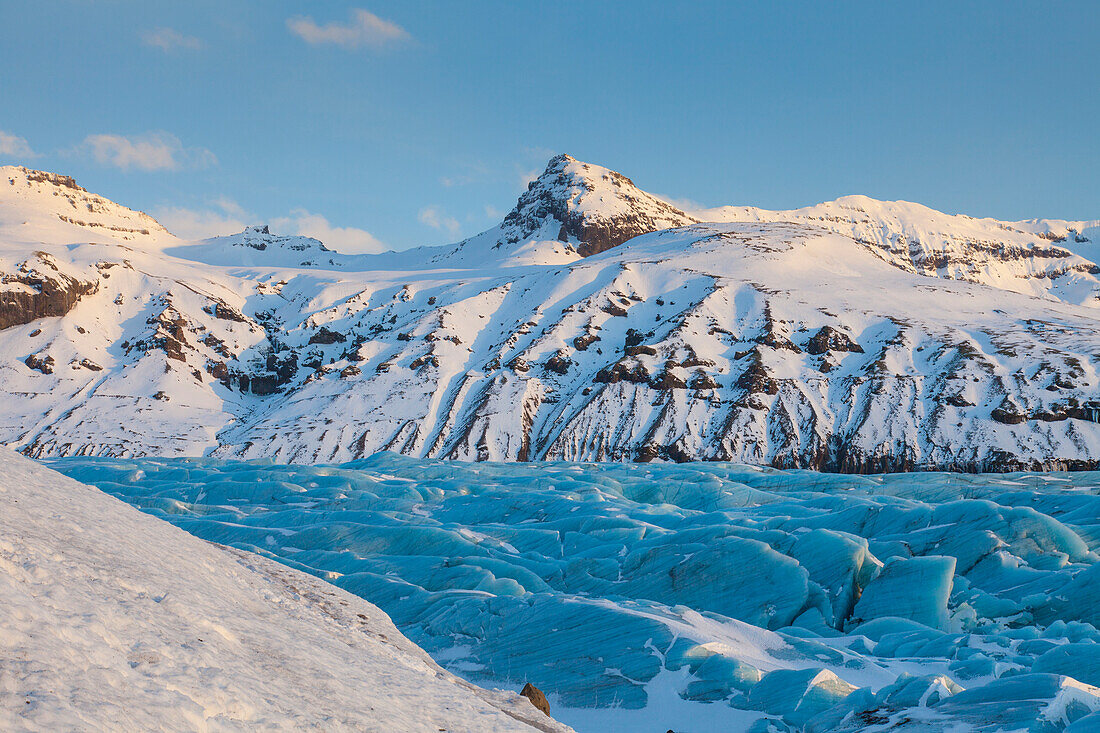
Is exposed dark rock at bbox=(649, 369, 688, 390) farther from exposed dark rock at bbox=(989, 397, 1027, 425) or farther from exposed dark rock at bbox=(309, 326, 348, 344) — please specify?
exposed dark rock at bbox=(309, 326, 348, 344)

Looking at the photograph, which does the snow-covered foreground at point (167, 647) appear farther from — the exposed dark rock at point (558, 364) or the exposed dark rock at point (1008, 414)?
the exposed dark rock at point (558, 364)

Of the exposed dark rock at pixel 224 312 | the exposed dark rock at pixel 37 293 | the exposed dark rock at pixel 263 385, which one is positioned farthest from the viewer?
the exposed dark rock at pixel 224 312

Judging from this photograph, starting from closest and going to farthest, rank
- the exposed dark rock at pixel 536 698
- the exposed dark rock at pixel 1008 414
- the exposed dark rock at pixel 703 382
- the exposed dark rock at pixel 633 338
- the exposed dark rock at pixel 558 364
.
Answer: the exposed dark rock at pixel 536 698
the exposed dark rock at pixel 1008 414
the exposed dark rock at pixel 703 382
the exposed dark rock at pixel 558 364
the exposed dark rock at pixel 633 338

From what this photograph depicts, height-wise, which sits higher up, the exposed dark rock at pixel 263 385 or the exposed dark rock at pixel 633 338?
the exposed dark rock at pixel 633 338

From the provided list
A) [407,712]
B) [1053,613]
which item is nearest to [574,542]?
[1053,613]

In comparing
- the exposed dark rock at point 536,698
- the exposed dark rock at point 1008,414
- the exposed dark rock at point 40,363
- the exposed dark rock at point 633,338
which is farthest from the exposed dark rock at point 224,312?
the exposed dark rock at point 536,698

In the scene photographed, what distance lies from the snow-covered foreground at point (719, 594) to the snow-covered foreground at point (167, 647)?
0.79 ft

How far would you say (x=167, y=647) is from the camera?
7137 millimetres

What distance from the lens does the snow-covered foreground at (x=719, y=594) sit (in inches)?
525

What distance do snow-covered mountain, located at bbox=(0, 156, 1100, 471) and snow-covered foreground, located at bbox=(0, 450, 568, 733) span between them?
281 ft

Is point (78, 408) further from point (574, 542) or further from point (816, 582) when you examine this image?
point (816, 582)

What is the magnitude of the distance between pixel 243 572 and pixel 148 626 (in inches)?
216

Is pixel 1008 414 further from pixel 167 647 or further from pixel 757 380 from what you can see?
pixel 167 647

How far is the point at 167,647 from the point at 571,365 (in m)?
110
